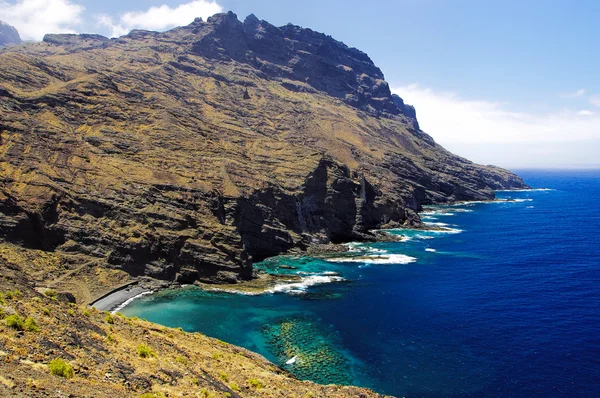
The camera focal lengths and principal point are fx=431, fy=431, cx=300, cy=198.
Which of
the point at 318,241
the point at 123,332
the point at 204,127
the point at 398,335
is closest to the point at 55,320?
the point at 123,332

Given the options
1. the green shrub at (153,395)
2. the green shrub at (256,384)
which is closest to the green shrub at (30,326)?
the green shrub at (153,395)

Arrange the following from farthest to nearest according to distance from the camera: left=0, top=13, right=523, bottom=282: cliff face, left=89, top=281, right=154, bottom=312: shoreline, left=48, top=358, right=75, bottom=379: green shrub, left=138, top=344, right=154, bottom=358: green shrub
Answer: left=0, top=13, right=523, bottom=282: cliff face < left=89, top=281, right=154, bottom=312: shoreline < left=138, top=344, right=154, bottom=358: green shrub < left=48, top=358, right=75, bottom=379: green shrub

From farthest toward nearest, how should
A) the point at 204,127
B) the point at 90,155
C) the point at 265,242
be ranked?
the point at 204,127, the point at 265,242, the point at 90,155

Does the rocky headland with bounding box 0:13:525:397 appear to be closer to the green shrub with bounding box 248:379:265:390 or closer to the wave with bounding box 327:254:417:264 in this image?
the green shrub with bounding box 248:379:265:390

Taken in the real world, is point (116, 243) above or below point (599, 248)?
above

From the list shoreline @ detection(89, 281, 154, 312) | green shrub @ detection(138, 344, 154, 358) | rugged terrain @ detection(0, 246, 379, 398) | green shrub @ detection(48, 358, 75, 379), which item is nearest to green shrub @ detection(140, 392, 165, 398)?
rugged terrain @ detection(0, 246, 379, 398)

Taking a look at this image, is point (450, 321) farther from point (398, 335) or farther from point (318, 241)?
point (318, 241)

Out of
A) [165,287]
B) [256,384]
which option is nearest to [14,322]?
[256,384]
